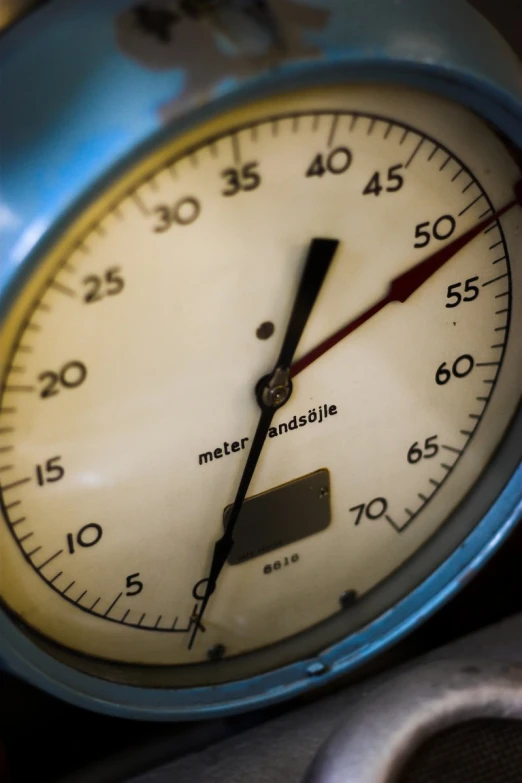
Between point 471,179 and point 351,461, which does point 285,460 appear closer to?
point 351,461

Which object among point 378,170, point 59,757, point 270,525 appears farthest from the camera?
point 59,757

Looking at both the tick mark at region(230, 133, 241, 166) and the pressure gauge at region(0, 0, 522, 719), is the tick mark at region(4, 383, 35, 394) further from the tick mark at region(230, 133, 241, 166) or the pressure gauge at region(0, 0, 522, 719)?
the tick mark at region(230, 133, 241, 166)

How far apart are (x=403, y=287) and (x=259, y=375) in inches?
4.8

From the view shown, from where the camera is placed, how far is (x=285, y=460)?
0.69m

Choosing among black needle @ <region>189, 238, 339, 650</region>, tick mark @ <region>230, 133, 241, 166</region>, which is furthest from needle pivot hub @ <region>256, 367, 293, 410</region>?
tick mark @ <region>230, 133, 241, 166</region>

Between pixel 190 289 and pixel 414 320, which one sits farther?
pixel 414 320

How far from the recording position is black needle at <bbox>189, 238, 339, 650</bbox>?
1.95 feet

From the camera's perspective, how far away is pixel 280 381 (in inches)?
25.0

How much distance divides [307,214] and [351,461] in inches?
8.6

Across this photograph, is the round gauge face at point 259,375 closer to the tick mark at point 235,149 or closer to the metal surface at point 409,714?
the tick mark at point 235,149

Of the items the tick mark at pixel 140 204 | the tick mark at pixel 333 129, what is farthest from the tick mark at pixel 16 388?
the tick mark at pixel 333 129

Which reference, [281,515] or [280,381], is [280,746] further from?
[280,381]

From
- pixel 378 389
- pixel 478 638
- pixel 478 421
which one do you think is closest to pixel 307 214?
pixel 378 389

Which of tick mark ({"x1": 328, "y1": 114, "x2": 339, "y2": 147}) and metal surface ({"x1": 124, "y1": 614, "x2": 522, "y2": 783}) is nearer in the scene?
tick mark ({"x1": 328, "y1": 114, "x2": 339, "y2": 147})
